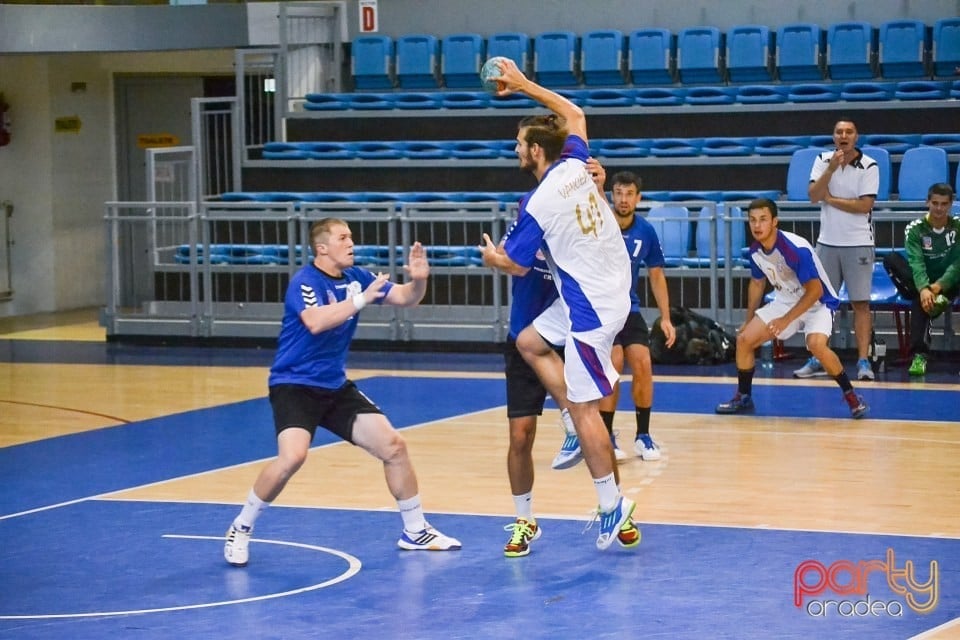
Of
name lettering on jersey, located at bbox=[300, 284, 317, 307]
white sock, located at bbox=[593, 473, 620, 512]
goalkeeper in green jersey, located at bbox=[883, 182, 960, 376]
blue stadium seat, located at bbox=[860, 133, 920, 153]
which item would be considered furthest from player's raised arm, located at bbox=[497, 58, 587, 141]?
blue stadium seat, located at bbox=[860, 133, 920, 153]

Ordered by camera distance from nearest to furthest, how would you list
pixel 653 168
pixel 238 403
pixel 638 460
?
pixel 638 460 < pixel 238 403 < pixel 653 168

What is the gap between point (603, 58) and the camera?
19.9 meters

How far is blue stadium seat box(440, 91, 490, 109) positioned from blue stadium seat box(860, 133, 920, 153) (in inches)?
192

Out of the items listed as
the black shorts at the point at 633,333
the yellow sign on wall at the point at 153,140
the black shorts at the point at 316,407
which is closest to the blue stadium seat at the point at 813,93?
the black shorts at the point at 633,333

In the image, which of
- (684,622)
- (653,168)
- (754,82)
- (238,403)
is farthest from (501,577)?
(754,82)

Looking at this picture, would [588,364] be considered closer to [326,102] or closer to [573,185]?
[573,185]

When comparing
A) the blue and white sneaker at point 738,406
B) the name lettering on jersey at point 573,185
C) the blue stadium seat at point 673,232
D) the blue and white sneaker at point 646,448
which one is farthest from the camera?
the blue stadium seat at point 673,232

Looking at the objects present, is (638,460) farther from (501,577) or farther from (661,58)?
(661,58)

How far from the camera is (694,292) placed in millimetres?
15969

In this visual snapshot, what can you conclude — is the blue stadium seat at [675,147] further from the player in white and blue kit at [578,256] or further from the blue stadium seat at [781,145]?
the player in white and blue kit at [578,256]

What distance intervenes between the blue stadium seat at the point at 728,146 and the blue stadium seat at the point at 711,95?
80 cm

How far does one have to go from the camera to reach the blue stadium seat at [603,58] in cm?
1989

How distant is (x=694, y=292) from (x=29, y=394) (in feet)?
21.2

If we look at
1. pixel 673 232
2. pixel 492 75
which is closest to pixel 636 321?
pixel 492 75
